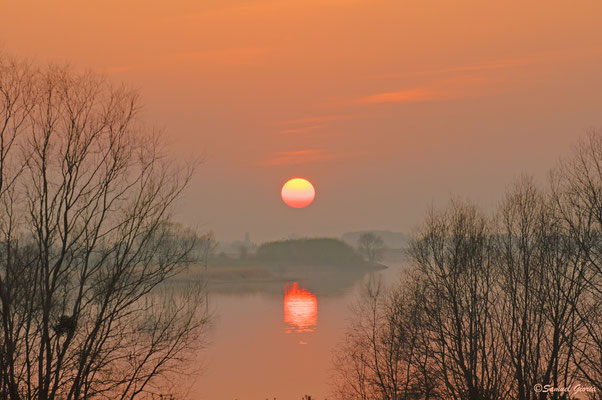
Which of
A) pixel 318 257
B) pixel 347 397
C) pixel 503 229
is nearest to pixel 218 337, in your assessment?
pixel 347 397

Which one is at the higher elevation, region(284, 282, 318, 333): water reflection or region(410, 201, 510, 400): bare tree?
region(410, 201, 510, 400): bare tree

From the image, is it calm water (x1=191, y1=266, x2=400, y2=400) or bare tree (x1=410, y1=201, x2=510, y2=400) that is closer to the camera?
bare tree (x1=410, y1=201, x2=510, y2=400)

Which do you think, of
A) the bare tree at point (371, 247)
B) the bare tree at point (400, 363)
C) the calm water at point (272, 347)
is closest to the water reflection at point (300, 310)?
the calm water at point (272, 347)

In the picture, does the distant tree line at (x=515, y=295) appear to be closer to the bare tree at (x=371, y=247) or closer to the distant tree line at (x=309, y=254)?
the distant tree line at (x=309, y=254)

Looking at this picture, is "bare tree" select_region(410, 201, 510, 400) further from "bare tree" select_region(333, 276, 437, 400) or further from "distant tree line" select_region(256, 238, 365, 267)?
"distant tree line" select_region(256, 238, 365, 267)

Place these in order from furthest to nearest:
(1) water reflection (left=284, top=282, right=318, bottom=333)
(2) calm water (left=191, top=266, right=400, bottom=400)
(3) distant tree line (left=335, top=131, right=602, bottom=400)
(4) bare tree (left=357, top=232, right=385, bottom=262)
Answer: (4) bare tree (left=357, top=232, right=385, bottom=262)
(1) water reflection (left=284, top=282, right=318, bottom=333)
(2) calm water (left=191, top=266, right=400, bottom=400)
(3) distant tree line (left=335, top=131, right=602, bottom=400)

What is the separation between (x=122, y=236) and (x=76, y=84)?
422 centimetres

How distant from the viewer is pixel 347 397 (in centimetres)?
3500

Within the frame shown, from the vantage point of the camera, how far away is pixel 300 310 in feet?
257

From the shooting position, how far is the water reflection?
64.1 metres

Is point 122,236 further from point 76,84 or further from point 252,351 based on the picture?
point 252,351

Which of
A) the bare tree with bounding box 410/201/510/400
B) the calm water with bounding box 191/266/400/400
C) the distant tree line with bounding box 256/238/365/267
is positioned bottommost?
the calm water with bounding box 191/266/400/400

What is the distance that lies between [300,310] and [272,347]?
78.1 feet

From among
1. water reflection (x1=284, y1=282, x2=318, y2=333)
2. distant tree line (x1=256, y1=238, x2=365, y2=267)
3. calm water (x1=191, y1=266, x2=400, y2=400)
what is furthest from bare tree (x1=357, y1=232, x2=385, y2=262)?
calm water (x1=191, y1=266, x2=400, y2=400)
